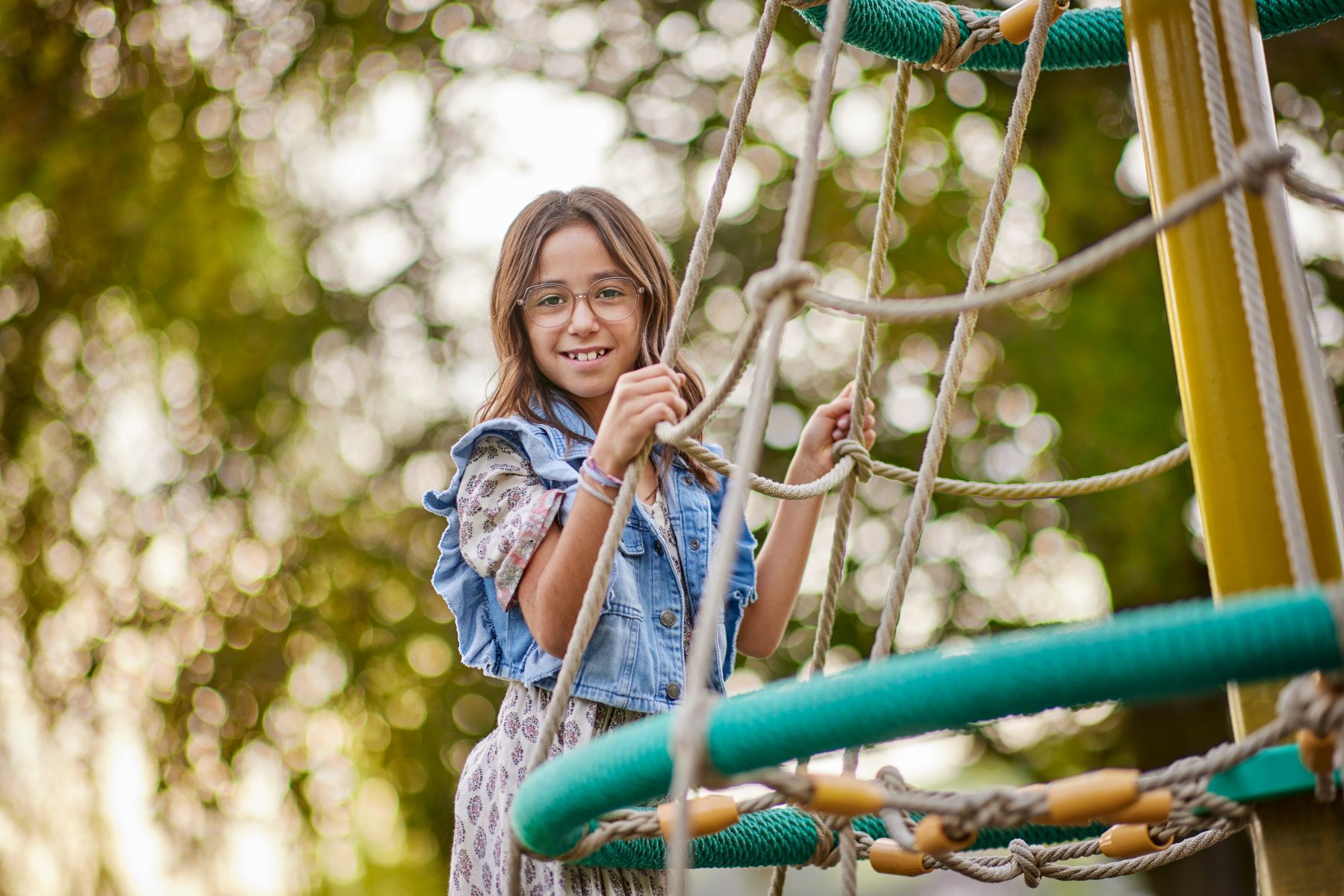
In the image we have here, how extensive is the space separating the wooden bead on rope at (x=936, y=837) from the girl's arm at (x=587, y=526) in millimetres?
409

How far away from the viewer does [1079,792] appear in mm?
770

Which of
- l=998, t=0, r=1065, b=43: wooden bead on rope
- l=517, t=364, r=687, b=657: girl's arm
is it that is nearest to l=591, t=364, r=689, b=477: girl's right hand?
l=517, t=364, r=687, b=657: girl's arm

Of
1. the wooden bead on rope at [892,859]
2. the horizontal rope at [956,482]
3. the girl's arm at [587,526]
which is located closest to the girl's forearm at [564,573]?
the girl's arm at [587,526]

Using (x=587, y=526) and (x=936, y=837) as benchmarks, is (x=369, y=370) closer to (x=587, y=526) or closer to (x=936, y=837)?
(x=587, y=526)

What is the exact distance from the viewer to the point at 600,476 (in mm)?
1142

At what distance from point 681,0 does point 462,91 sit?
2.71 ft

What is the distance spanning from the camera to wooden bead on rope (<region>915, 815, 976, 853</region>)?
82 cm

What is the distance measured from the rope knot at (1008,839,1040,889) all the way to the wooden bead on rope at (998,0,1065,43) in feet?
2.64

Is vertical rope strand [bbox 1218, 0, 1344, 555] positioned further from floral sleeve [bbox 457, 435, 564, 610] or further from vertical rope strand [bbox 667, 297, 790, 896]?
floral sleeve [bbox 457, 435, 564, 610]

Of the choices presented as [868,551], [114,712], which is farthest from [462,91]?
[114,712]

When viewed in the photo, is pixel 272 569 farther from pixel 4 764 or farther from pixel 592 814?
pixel 592 814

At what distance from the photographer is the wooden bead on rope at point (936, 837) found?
82 centimetres

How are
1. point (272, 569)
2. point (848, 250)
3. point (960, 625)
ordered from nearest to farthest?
point (960, 625), point (848, 250), point (272, 569)

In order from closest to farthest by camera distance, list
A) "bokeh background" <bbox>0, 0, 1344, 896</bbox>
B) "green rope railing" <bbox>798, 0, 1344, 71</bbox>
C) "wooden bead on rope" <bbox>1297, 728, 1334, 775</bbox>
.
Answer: "wooden bead on rope" <bbox>1297, 728, 1334, 775</bbox> < "green rope railing" <bbox>798, 0, 1344, 71</bbox> < "bokeh background" <bbox>0, 0, 1344, 896</bbox>
